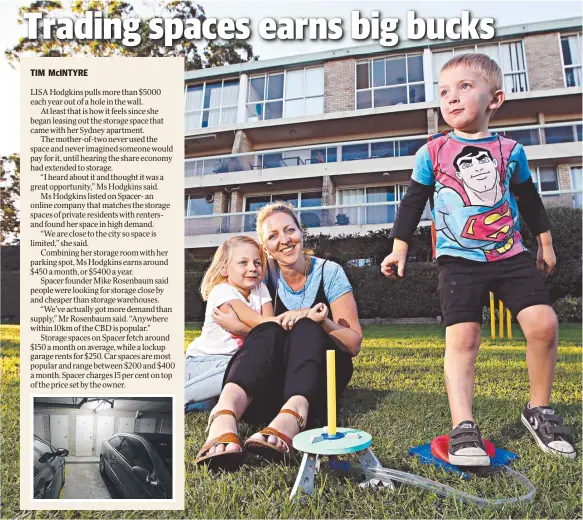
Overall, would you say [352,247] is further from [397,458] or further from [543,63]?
[543,63]

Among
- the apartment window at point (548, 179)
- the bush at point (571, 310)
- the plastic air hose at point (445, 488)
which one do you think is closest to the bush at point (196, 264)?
the plastic air hose at point (445, 488)

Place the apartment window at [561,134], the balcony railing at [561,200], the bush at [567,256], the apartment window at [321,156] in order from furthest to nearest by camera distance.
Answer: the apartment window at [561,134] → the balcony railing at [561,200] → the apartment window at [321,156] → the bush at [567,256]

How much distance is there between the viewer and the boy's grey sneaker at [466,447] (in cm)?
109

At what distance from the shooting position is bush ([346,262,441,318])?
2.11 m

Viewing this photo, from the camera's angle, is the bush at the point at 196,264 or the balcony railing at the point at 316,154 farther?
the balcony railing at the point at 316,154

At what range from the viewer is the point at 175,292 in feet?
3.76

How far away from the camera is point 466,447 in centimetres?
111

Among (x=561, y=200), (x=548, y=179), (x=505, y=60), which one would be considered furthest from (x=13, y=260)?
(x=561, y=200)

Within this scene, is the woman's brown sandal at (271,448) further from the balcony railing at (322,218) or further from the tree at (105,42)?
the tree at (105,42)

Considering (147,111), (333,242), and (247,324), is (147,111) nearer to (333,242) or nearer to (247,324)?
(247,324)

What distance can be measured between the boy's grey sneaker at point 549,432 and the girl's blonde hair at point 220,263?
0.89m

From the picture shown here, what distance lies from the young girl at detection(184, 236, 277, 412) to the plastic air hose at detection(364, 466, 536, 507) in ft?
1.82

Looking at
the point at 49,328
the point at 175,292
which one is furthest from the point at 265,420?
the point at 49,328

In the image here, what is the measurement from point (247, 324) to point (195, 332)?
297 mm
